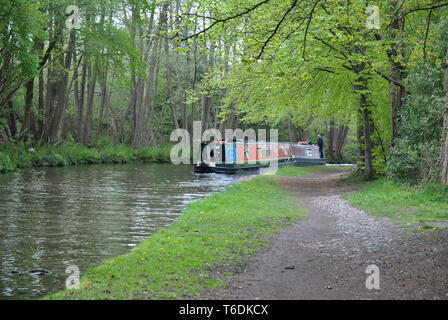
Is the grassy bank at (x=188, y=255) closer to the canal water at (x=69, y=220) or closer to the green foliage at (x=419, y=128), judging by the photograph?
the canal water at (x=69, y=220)

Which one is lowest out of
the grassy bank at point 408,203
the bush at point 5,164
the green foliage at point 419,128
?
the grassy bank at point 408,203

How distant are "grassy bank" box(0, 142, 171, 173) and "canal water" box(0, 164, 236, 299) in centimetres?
375

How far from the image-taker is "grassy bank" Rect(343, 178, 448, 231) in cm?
862

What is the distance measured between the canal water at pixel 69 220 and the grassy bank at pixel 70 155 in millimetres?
3747

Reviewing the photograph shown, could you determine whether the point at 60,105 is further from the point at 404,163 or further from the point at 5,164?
the point at 404,163

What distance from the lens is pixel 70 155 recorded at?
26219mm

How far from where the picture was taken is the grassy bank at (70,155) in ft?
71.4

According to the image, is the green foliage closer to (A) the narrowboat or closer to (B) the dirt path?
(B) the dirt path

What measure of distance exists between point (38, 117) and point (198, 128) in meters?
13.3

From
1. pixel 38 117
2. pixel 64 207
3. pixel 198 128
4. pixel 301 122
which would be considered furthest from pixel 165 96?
pixel 64 207

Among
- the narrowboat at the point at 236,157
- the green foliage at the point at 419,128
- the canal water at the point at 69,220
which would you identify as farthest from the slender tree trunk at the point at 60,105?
the green foliage at the point at 419,128

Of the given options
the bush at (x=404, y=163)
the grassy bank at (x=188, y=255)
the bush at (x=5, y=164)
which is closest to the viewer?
the grassy bank at (x=188, y=255)

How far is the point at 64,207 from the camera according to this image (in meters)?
11.3

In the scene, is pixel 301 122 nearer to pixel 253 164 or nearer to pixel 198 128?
pixel 253 164
